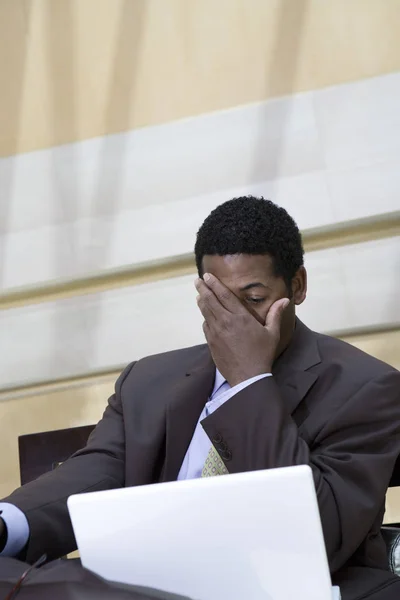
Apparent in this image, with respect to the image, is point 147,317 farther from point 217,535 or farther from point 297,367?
point 217,535

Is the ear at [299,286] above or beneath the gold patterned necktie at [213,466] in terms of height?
above

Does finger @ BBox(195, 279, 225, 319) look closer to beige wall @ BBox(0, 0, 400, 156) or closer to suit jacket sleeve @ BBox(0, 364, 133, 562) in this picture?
suit jacket sleeve @ BBox(0, 364, 133, 562)

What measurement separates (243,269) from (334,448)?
41 centimetres

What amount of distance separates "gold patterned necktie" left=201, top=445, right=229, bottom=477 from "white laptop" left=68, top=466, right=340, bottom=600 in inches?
20.3

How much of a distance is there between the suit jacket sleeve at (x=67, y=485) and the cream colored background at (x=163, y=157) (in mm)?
→ 1196

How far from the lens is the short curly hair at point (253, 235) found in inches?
68.1

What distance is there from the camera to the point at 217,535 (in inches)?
42.8

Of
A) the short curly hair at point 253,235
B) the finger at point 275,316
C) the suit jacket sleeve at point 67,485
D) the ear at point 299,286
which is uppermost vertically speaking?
the short curly hair at point 253,235

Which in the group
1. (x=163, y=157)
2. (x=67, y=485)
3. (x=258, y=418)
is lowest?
(x=67, y=485)

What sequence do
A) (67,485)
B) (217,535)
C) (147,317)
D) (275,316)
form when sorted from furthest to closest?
(147,317) < (67,485) < (275,316) < (217,535)

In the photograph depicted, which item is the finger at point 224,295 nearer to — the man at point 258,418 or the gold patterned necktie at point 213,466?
the man at point 258,418

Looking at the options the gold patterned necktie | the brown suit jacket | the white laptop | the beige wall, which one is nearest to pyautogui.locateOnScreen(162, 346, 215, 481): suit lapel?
the brown suit jacket

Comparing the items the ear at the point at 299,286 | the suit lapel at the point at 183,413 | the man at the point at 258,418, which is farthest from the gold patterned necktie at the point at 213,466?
the ear at the point at 299,286

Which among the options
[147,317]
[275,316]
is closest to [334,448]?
[275,316]
